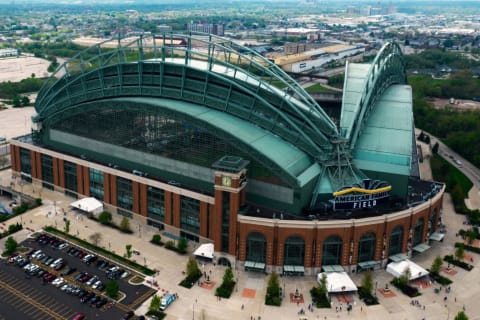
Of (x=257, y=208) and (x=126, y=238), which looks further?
(x=126, y=238)

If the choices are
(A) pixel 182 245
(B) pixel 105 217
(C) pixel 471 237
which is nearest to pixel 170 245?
(A) pixel 182 245

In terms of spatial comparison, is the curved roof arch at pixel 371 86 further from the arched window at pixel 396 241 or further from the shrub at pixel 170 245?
the shrub at pixel 170 245

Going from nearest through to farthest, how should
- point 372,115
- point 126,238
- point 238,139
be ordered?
point 238,139
point 126,238
point 372,115

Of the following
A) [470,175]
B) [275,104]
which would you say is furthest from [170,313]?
[470,175]

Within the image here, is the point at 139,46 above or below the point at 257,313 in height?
above

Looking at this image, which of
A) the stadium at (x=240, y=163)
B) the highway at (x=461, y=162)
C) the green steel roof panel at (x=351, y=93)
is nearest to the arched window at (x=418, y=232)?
the stadium at (x=240, y=163)

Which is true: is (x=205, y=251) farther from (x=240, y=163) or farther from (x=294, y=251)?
(x=240, y=163)

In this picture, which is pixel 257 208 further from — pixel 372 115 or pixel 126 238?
pixel 372 115
